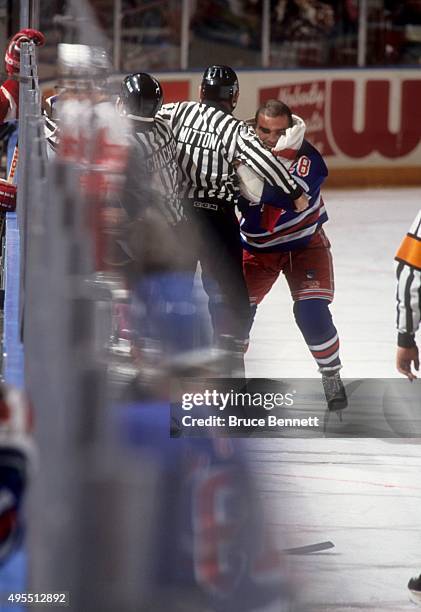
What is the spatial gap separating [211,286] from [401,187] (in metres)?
5.87

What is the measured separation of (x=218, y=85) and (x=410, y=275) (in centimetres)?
204

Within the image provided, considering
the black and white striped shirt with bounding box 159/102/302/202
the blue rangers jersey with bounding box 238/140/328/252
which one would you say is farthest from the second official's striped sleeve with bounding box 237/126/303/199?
the blue rangers jersey with bounding box 238/140/328/252

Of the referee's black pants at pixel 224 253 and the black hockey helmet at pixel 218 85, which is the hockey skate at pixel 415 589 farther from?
the black hockey helmet at pixel 218 85

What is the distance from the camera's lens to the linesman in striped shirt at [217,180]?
4445mm

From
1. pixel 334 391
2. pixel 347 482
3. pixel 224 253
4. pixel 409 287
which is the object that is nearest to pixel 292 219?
pixel 224 253

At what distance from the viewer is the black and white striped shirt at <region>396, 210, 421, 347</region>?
2631 mm

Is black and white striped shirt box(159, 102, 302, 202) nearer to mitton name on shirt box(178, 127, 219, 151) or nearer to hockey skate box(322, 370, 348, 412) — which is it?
mitton name on shirt box(178, 127, 219, 151)

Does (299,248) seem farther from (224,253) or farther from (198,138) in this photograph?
(198,138)

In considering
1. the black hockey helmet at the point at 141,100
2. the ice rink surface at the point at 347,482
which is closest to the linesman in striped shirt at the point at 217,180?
the black hockey helmet at the point at 141,100

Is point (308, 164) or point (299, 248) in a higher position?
point (308, 164)

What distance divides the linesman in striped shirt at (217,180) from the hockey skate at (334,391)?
1.00ft

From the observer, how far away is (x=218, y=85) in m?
4.54

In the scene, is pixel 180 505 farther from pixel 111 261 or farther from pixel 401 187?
pixel 401 187

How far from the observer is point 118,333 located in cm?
151
